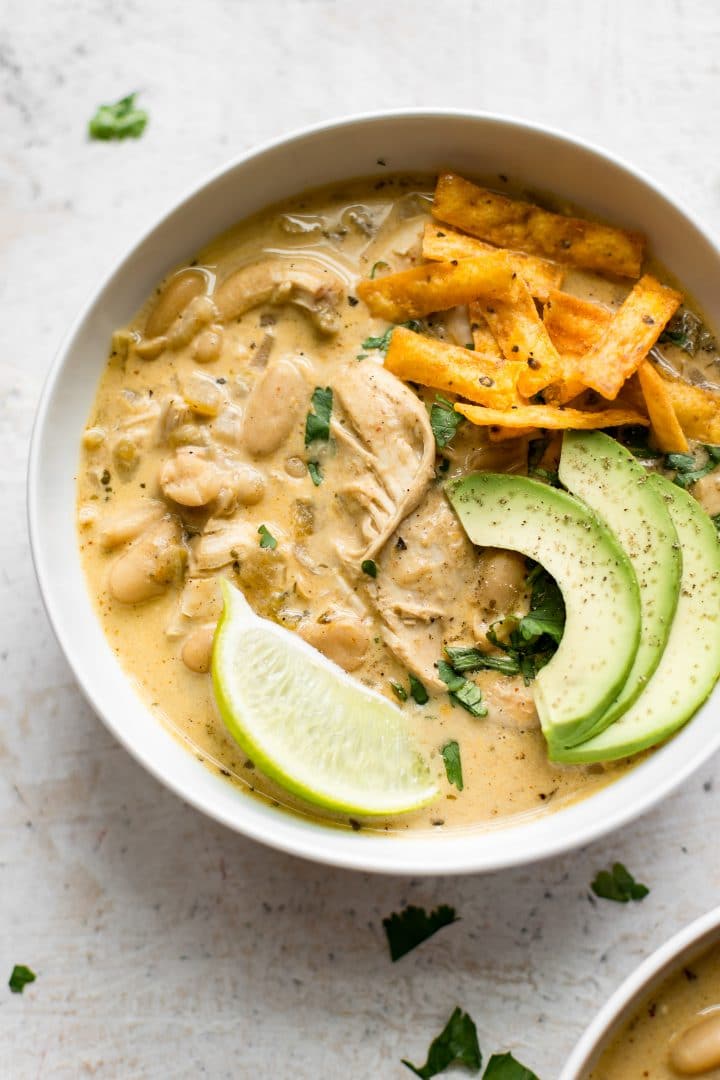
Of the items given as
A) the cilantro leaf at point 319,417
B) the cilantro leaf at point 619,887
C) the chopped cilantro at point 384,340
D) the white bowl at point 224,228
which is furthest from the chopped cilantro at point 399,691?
the chopped cilantro at point 384,340

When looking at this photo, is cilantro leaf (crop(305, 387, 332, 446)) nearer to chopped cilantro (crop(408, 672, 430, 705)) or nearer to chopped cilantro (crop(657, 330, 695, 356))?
chopped cilantro (crop(408, 672, 430, 705))

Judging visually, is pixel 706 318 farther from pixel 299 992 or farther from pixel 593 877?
pixel 299 992

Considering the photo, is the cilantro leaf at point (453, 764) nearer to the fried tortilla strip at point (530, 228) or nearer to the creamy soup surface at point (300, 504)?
the creamy soup surface at point (300, 504)

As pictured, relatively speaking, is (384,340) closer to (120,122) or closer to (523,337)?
(523,337)

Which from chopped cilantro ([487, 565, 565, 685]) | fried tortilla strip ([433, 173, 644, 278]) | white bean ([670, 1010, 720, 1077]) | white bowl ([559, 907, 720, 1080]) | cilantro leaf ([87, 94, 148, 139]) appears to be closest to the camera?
white bowl ([559, 907, 720, 1080])

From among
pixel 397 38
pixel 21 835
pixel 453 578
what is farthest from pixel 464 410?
pixel 21 835

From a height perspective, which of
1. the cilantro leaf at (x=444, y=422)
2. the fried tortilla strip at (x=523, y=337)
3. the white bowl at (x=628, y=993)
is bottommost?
the white bowl at (x=628, y=993)

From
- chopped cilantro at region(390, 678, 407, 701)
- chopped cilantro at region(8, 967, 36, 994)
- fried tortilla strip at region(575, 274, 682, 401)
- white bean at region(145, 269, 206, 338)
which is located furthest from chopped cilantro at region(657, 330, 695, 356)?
chopped cilantro at region(8, 967, 36, 994)
